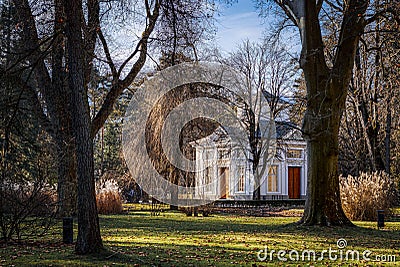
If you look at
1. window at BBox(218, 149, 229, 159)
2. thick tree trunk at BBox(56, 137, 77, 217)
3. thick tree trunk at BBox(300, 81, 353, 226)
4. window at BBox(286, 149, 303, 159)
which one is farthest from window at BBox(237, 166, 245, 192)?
thick tree trunk at BBox(300, 81, 353, 226)

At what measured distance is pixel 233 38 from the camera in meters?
29.9

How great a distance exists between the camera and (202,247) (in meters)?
8.64

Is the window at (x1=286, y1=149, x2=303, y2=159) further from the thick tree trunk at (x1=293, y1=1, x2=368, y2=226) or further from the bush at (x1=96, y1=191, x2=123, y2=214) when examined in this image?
the thick tree trunk at (x1=293, y1=1, x2=368, y2=226)

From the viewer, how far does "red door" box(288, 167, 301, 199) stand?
36.7 meters

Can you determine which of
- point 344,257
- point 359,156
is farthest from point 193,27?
point 359,156

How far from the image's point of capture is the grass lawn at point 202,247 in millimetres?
6859

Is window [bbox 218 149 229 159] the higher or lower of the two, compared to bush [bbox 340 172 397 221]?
higher

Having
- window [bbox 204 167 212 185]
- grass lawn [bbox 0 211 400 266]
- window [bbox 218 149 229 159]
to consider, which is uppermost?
window [bbox 218 149 229 159]

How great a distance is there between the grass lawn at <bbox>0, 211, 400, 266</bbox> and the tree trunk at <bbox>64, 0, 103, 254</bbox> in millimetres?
282

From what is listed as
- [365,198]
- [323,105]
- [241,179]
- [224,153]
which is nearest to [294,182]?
[241,179]

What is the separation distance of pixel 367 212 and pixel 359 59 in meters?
8.43

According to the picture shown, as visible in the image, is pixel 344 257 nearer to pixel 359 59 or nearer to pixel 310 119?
pixel 310 119

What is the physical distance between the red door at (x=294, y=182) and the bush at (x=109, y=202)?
63.7 ft

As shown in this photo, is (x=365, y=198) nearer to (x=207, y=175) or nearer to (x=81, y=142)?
(x=207, y=175)
